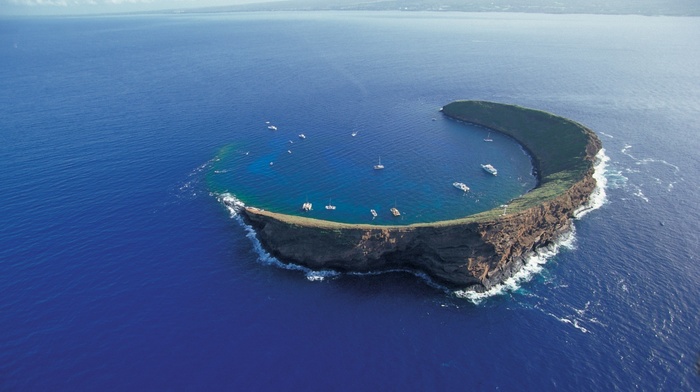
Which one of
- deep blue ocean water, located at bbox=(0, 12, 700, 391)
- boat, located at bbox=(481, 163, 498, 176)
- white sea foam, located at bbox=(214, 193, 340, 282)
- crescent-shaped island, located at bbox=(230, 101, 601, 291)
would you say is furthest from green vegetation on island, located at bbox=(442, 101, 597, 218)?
white sea foam, located at bbox=(214, 193, 340, 282)

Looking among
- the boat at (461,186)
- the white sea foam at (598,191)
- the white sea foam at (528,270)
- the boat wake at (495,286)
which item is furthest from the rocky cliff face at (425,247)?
the white sea foam at (598,191)

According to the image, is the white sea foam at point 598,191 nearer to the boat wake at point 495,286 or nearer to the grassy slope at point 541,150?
the boat wake at point 495,286

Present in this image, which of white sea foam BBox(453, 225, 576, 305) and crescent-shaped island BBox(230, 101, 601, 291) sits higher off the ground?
crescent-shaped island BBox(230, 101, 601, 291)

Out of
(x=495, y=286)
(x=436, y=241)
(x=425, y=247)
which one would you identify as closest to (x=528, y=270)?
(x=495, y=286)

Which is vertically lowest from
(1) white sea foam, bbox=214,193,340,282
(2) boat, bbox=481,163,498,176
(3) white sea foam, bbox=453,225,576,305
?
(3) white sea foam, bbox=453,225,576,305

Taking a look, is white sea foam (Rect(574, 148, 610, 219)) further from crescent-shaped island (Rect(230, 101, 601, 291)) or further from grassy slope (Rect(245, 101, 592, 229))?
grassy slope (Rect(245, 101, 592, 229))

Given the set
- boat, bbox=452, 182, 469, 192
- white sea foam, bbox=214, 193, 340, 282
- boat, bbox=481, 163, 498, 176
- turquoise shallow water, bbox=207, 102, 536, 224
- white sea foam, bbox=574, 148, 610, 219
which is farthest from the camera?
boat, bbox=481, 163, 498, 176

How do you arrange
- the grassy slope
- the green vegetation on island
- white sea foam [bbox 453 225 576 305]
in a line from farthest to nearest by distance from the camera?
1. the green vegetation on island
2. the grassy slope
3. white sea foam [bbox 453 225 576 305]
